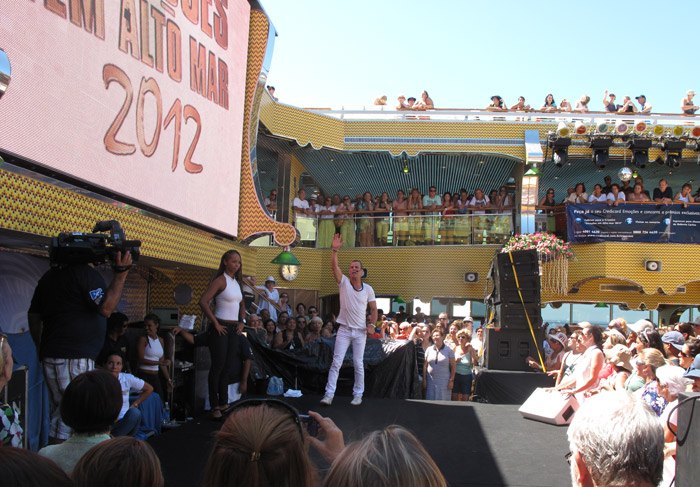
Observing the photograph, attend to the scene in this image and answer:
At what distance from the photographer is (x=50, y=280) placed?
13.0ft

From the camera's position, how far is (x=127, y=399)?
18.8 feet

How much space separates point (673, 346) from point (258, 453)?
23.2 ft

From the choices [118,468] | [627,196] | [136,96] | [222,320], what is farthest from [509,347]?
[627,196]

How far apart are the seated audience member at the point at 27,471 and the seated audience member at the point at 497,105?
57.0ft

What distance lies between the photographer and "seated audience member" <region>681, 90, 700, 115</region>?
1716 centimetres

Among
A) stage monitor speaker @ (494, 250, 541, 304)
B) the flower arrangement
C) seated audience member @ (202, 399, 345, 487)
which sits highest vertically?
the flower arrangement

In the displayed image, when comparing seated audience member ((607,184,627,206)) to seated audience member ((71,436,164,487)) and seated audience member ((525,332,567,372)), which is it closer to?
seated audience member ((525,332,567,372))

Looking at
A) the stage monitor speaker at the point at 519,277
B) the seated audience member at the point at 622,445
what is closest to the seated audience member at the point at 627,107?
the stage monitor speaker at the point at 519,277

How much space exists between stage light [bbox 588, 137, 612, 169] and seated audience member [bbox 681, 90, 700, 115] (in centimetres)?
286

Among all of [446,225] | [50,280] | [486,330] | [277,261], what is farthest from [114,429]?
[446,225]

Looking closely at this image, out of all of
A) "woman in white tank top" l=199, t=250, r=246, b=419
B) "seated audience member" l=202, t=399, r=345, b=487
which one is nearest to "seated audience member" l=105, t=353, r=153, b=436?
"woman in white tank top" l=199, t=250, r=246, b=419

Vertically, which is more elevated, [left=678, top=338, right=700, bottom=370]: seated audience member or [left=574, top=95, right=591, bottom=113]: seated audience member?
[left=574, top=95, right=591, bottom=113]: seated audience member

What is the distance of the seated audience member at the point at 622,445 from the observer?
192cm

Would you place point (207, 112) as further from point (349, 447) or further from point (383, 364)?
point (349, 447)
